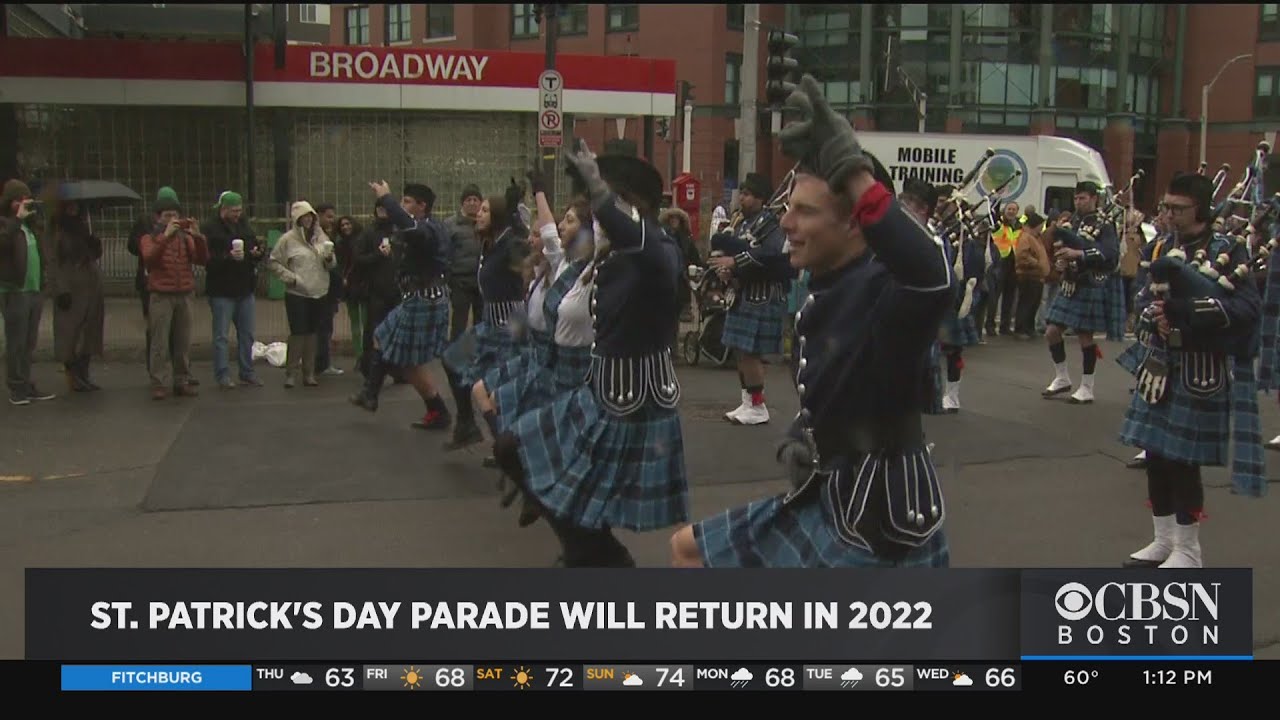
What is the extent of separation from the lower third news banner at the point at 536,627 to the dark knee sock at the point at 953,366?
25.4 ft

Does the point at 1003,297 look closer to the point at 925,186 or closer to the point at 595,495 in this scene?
the point at 925,186

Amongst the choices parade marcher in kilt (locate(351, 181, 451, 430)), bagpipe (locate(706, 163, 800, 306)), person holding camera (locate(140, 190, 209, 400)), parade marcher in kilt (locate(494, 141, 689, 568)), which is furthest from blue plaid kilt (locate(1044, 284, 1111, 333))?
person holding camera (locate(140, 190, 209, 400))

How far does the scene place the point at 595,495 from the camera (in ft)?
17.2

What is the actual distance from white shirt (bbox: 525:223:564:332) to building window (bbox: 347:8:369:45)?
47.4 m

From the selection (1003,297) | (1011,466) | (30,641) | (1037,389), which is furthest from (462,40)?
(30,641)

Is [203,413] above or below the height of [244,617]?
below

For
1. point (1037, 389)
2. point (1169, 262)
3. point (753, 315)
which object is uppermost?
point (1169, 262)

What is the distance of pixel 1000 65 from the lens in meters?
45.9

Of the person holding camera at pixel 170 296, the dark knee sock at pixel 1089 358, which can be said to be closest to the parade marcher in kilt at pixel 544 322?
the person holding camera at pixel 170 296

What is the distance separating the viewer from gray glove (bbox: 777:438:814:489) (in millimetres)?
3617

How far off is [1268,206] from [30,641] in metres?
6.93

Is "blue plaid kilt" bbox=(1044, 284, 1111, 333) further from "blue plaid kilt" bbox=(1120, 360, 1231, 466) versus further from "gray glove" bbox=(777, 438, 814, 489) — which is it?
"gray glove" bbox=(777, 438, 814, 489)

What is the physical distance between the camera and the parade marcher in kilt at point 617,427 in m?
5.25

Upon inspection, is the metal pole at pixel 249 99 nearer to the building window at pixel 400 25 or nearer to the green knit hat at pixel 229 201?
the green knit hat at pixel 229 201
